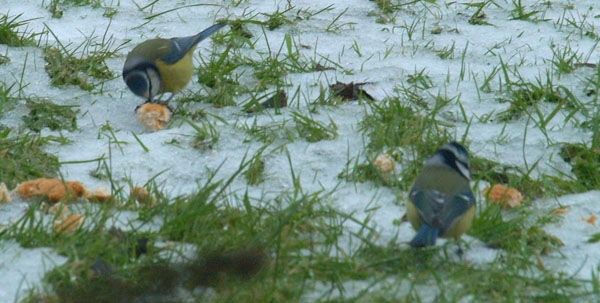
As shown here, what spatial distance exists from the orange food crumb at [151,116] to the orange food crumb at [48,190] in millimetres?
1048

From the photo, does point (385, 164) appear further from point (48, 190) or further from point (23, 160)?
point (23, 160)

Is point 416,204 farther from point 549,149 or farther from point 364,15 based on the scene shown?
point 364,15

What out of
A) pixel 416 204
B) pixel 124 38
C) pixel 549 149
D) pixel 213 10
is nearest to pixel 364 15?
pixel 213 10

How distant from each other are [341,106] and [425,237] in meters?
1.84

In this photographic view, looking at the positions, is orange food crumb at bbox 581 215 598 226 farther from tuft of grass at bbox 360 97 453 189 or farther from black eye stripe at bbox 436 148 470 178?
tuft of grass at bbox 360 97 453 189

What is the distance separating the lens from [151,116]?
4242 millimetres

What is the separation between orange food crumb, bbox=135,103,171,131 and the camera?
423 cm

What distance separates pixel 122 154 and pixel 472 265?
2.05 metres

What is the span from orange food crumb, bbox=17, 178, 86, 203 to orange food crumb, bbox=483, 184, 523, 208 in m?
2.04

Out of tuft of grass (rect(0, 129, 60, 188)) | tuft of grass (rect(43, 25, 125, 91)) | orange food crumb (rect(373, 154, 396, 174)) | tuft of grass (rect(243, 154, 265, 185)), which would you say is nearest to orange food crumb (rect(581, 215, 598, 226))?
orange food crumb (rect(373, 154, 396, 174))

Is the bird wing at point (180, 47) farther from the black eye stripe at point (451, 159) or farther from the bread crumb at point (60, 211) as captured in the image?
the black eye stripe at point (451, 159)

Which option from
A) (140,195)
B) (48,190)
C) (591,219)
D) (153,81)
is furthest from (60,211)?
(591,219)

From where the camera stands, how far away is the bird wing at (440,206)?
2.90 meters

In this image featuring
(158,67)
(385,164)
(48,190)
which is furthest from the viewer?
(158,67)
